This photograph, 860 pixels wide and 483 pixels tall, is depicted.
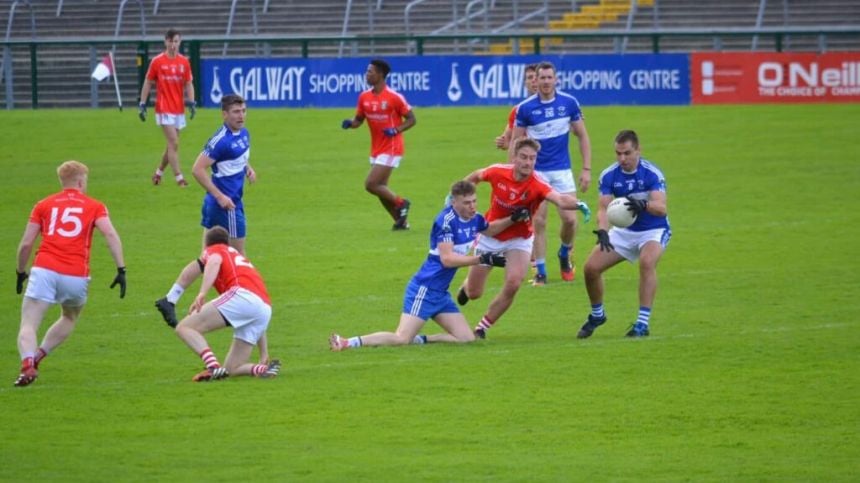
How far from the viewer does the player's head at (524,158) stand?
47.9 ft

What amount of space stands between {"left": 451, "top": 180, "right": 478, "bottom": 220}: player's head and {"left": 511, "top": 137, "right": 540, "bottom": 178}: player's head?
0.69 metres

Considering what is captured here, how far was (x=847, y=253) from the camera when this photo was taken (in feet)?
66.0

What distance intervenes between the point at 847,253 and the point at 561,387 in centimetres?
887

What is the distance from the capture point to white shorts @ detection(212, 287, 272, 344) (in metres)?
12.4

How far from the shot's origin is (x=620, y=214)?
14.0 meters

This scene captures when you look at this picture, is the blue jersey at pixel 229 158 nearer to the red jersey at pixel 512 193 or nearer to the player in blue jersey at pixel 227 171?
the player in blue jersey at pixel 227 171

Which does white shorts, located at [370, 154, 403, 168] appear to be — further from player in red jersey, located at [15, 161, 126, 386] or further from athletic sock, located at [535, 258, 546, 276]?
player in red jersey, located at [15, 161, 126, 386]

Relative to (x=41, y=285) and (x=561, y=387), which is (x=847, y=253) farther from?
(x=41, y=285)

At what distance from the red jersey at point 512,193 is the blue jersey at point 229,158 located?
3.13 m

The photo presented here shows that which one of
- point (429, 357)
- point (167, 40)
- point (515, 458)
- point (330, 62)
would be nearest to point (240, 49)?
point (330, 62)

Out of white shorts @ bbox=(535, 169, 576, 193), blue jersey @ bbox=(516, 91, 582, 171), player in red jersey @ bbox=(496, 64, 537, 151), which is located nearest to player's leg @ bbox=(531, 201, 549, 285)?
white shorts @ bbox=(535, 169, 576, 193)

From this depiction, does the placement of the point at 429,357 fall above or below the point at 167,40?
below

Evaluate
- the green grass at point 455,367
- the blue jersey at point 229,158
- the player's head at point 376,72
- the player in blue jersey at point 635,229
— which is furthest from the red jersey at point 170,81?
the player in blue jersey at point 635,229

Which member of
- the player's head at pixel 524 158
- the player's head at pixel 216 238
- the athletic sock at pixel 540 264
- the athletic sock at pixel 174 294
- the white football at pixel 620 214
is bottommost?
the athletic sock at pixel 540 264
